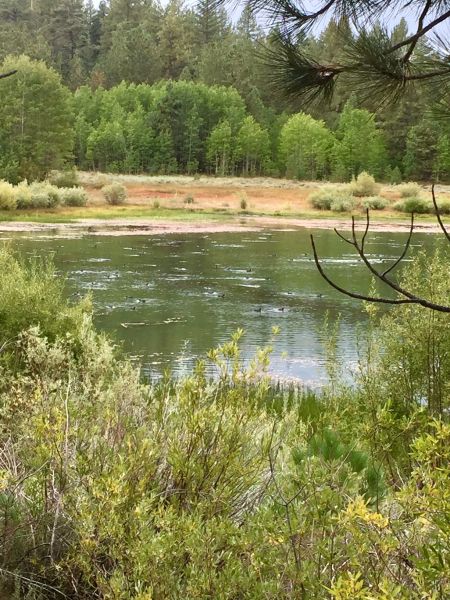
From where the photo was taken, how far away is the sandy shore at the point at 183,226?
30.1 meters

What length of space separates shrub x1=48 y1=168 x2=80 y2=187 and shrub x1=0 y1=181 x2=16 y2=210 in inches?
443

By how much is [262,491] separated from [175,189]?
164ft

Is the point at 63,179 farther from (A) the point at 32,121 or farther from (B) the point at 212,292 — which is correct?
(B) the point at 212,292

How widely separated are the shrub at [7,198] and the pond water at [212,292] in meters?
10.9

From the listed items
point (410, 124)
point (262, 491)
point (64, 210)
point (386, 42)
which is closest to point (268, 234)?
point (64, 210)

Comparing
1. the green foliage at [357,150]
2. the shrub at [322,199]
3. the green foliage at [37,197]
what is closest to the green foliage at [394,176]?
the green foliage at [357,150]

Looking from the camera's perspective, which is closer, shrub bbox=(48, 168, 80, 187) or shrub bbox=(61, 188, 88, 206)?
shrub bbox=(61, 188, 88, 206)

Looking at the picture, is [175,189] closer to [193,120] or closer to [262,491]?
[193,120]

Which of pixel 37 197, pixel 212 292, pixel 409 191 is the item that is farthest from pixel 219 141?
pixel 212 292

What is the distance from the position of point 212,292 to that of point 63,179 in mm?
35218

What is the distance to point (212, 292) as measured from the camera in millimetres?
16125

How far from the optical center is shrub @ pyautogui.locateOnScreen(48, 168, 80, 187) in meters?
48.9

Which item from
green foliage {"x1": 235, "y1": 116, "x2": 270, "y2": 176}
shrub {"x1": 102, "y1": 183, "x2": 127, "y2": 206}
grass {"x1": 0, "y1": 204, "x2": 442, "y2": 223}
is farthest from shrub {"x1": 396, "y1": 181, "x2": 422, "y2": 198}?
green foliage {"x1": 235, "y1": 116, "x2": 270, "y2": 176}

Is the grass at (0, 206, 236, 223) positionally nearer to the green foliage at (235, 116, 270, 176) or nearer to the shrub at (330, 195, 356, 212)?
the shrub at (330, 195, 356, 212)
